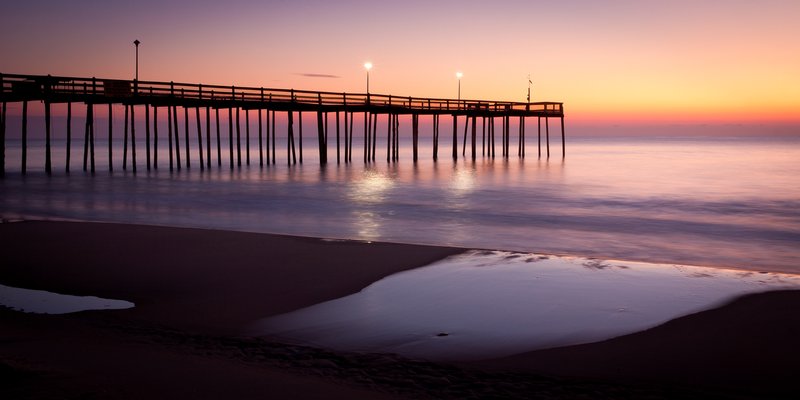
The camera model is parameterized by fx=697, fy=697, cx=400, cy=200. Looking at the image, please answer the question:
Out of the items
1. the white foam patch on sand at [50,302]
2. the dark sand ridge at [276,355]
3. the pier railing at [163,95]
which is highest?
the pier railing at [163,95]

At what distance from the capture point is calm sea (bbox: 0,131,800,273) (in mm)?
13992

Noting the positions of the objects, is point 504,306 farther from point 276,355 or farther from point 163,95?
point 163,95

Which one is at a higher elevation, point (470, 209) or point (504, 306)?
point (470, 209)

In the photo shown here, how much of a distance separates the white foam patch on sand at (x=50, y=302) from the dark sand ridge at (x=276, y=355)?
196mm

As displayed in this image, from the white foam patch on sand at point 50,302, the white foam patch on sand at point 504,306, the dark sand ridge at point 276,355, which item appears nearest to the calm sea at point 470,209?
the white foam patch on sand at point 504,306

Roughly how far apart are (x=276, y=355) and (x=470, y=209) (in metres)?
15.3

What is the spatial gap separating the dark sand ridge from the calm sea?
17.5 feet

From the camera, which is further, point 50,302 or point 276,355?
point 50,302

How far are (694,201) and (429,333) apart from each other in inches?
816

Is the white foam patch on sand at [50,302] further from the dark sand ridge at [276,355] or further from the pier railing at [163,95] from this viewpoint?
the pier railing at [163,95]

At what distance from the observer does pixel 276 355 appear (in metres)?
5.73

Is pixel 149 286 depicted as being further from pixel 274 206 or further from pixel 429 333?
pixel 274 206

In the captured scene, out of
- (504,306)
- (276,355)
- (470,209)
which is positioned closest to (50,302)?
(276,355)

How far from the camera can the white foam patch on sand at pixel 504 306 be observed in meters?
6.24
